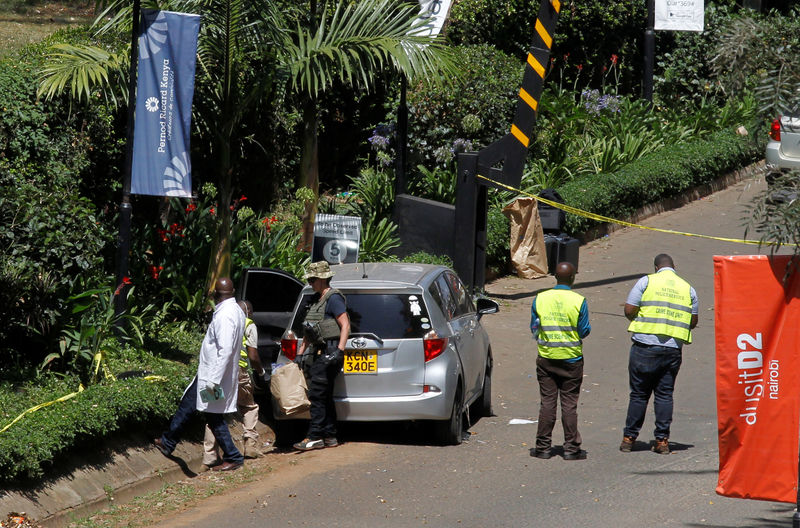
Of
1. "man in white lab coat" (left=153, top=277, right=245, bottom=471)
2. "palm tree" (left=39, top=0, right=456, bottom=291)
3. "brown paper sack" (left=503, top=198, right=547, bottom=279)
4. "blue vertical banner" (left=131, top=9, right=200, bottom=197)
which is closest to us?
"man in white lab coat" (left=153, top=277, right=245, bottom=471)

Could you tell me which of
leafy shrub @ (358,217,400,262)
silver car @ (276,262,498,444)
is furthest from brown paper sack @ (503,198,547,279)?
silver car @ (276,262,498,444)

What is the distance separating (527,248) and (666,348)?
23.8 ft

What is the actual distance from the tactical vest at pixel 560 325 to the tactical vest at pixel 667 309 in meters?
0.59

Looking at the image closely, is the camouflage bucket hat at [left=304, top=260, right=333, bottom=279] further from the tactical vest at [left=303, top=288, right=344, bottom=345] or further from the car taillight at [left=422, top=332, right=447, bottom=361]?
the car taillight at [left=422, top=332, right=447, bottom=361]

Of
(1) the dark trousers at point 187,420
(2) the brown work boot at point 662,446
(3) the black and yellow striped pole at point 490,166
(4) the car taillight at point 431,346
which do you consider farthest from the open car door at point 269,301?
(3) the black and yellow striped pole at point 490,166

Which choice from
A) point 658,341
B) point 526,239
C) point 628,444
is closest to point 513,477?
point 628,444

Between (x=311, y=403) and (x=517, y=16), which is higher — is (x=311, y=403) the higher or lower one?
the lower one

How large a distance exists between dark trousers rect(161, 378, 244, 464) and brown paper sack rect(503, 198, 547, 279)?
27.1ft

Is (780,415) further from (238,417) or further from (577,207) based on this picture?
(577,207)

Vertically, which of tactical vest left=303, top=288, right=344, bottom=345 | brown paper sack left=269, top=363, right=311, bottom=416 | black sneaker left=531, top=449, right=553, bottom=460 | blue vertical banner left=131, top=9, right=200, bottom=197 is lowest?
black sneaker left=531, top=449, right=553, bottom=460

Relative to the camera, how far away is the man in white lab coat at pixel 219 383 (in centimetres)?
899

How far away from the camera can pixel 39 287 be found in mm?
9242

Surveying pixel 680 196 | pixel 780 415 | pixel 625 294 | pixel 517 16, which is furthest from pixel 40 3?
pixel 780 415

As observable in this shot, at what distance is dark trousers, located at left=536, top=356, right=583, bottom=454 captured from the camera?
9.36m
